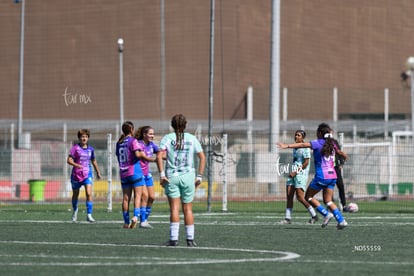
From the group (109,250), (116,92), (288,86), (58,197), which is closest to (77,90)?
(116,92)

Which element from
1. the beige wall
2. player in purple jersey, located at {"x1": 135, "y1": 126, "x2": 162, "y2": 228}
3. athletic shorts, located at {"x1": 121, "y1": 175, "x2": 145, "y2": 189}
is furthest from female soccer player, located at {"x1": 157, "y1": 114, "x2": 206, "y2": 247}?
the beige wall

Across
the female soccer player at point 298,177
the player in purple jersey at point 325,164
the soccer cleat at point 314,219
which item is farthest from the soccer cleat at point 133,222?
the soccer cleat at point 314,219

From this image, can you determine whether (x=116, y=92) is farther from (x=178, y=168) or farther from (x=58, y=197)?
(x=178, y=168)

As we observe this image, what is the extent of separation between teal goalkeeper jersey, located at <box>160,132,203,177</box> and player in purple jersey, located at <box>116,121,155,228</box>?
186 inches

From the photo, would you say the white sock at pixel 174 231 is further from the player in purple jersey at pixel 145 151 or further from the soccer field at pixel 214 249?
the player in purple jersey at pixel 145 151

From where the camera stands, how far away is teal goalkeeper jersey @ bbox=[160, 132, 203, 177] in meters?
16.5

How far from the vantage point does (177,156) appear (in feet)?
54.1

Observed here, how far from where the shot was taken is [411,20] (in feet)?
237

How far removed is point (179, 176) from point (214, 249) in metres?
1.26

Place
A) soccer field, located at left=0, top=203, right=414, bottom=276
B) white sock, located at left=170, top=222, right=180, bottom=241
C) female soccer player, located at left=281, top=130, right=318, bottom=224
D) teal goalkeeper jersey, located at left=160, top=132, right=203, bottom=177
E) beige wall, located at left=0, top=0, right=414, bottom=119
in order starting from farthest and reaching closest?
beige wall, located at left=0, top=0, right=414, bottom=119 < female soccer player, located at left=281, top=130, right=318, bottom=224 < teal goalkeeper jersey, located at left=160, top=132, right=203, bottom=177 < white sock, located at left=170, top=222, right=180, bottom=241 < soccer field, located at left=0, top=203, right=414, bottom=276

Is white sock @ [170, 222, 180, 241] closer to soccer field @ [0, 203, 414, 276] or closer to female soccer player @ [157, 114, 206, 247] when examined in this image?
female soccer player @ [157, 114, 206, 247]

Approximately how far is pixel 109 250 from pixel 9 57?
5243 centimetres

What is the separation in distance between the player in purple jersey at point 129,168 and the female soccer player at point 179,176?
4733 mm

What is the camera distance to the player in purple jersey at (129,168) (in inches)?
842
